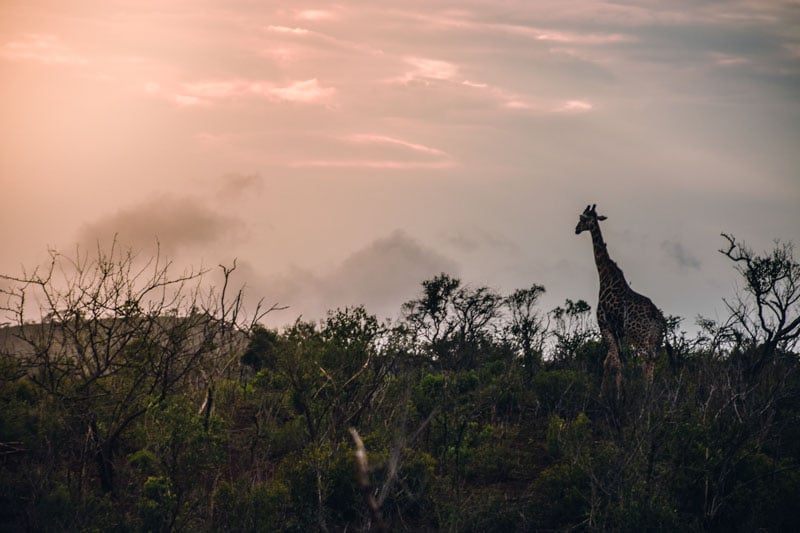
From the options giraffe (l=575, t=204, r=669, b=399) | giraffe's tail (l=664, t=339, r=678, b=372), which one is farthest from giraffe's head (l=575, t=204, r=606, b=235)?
giraffe's tail (l=664, t=339, r=678, b=372)

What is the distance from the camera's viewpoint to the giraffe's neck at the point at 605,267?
23.6 meters

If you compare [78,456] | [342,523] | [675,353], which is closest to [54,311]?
[78,456]

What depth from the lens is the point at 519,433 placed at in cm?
1994

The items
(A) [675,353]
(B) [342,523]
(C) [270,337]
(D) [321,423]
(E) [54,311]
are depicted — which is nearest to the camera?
(B) [342,523]

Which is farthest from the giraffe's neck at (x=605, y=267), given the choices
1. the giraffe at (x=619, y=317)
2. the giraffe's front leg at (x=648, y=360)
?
the giraffe's front leg at (x=648, y=360)

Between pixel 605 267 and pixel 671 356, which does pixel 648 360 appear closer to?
pixel 671 356

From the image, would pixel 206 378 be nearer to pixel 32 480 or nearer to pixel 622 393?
pixel 32 480

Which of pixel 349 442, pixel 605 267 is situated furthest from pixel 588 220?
pixel 349 442

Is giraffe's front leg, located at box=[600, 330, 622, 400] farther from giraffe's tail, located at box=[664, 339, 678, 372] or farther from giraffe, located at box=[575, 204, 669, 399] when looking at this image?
giraffe's tail, located at box=[664, 339, 678, 372]

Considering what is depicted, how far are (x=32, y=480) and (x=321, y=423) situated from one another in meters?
5.59

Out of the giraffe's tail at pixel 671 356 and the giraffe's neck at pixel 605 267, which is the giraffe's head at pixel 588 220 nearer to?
the giraffe's neck at pixel 605 267

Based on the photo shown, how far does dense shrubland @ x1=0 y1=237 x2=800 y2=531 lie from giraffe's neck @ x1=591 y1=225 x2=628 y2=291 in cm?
232

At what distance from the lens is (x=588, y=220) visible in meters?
24.7

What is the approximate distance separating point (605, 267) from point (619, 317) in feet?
6.86
